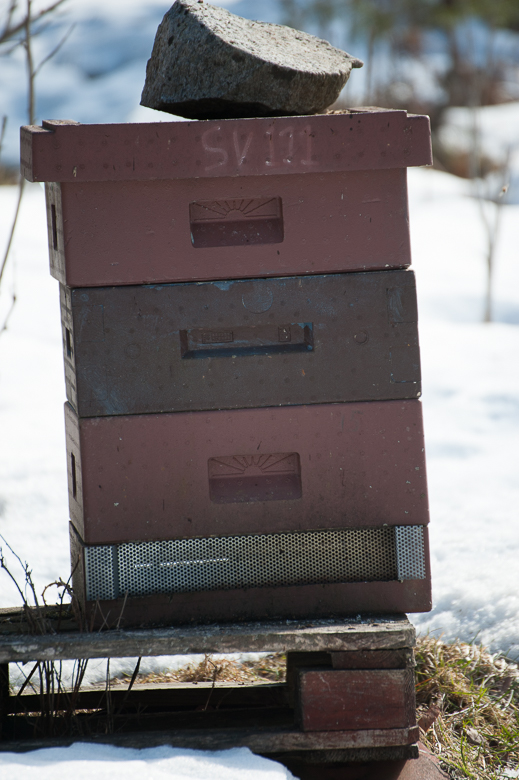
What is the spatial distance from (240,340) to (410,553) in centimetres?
73

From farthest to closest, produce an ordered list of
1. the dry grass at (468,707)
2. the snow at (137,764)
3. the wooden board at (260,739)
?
1. the dry grass at (468,707)
2. the wooden board at (260,739)
3. the snow at (137,764)

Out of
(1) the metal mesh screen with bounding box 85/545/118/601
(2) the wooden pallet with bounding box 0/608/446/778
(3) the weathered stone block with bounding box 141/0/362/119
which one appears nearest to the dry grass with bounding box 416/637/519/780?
(2) the wooden pallet with bounding box 0/608/446/778

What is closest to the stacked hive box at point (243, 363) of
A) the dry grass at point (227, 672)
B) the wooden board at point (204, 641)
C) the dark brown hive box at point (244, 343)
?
the dark brown hive box at point (244, 343)

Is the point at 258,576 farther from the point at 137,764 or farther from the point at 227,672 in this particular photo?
the point at 227,672

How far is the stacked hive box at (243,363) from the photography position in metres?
1.84

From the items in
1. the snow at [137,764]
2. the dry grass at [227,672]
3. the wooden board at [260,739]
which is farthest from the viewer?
the dry grass at [227,672]

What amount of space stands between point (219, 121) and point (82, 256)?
47 cm

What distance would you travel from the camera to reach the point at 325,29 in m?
16.3

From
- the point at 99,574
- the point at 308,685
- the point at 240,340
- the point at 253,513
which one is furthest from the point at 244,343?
the point at 308,685

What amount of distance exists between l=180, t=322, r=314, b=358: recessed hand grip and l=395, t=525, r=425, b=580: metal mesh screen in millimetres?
557

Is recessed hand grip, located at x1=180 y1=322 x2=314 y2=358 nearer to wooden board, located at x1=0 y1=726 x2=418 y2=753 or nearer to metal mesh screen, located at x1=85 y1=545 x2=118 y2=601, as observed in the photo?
metal mesh screen, located at x1=85 y1=545 x2=118 y2=601

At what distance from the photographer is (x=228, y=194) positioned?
6.10 feet

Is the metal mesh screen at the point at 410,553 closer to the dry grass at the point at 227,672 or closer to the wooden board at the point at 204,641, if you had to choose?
the wooden board at the point at 204,641

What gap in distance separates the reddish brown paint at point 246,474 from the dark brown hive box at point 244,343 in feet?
0.14
